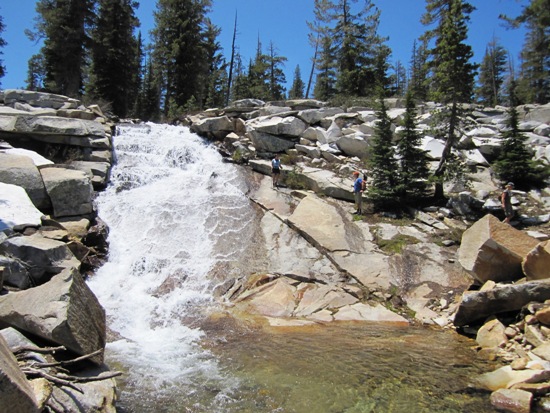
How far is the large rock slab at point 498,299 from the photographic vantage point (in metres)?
8.40

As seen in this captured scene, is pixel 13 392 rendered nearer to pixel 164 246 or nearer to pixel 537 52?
pixel 164 246

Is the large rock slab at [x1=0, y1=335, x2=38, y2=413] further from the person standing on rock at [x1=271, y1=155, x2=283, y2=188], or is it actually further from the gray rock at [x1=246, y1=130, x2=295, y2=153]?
the gray rock at [x1=246, y1=130, x2=295, y2=153]

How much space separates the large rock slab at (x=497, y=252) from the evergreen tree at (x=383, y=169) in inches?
219

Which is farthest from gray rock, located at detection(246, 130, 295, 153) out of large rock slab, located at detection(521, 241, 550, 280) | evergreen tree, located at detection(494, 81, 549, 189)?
large rock slab, located at detection(521, 241, 550, 280)

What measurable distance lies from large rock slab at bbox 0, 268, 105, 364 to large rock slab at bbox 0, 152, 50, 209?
21.7 feet

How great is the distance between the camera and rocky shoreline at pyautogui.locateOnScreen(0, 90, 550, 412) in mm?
5699

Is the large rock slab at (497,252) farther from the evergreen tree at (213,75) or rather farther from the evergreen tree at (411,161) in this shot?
the evergreen tree at (213,75)

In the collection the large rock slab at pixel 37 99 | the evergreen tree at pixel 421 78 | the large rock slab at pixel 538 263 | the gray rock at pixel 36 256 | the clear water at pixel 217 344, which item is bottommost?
the clear water at pixel 217 344

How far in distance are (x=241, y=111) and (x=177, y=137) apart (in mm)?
5174

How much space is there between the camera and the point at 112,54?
30.9m

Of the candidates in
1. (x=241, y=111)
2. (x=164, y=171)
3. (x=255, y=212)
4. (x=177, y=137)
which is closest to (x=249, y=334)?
(x=255, y=212)

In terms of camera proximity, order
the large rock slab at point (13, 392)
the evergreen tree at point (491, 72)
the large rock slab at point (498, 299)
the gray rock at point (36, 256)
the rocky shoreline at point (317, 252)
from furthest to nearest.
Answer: the evergreen tree at point (491, 72) → the large rock slab at point (498, 299) → the gray rock at point (36, 256) → the rocky shoreline at point (317, 252) → the large rock slab at point (13, 392)

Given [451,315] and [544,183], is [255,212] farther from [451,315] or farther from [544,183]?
[544,183]

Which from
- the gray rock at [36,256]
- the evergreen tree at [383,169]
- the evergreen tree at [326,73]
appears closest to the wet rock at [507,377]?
the gray rock at [36,256]
